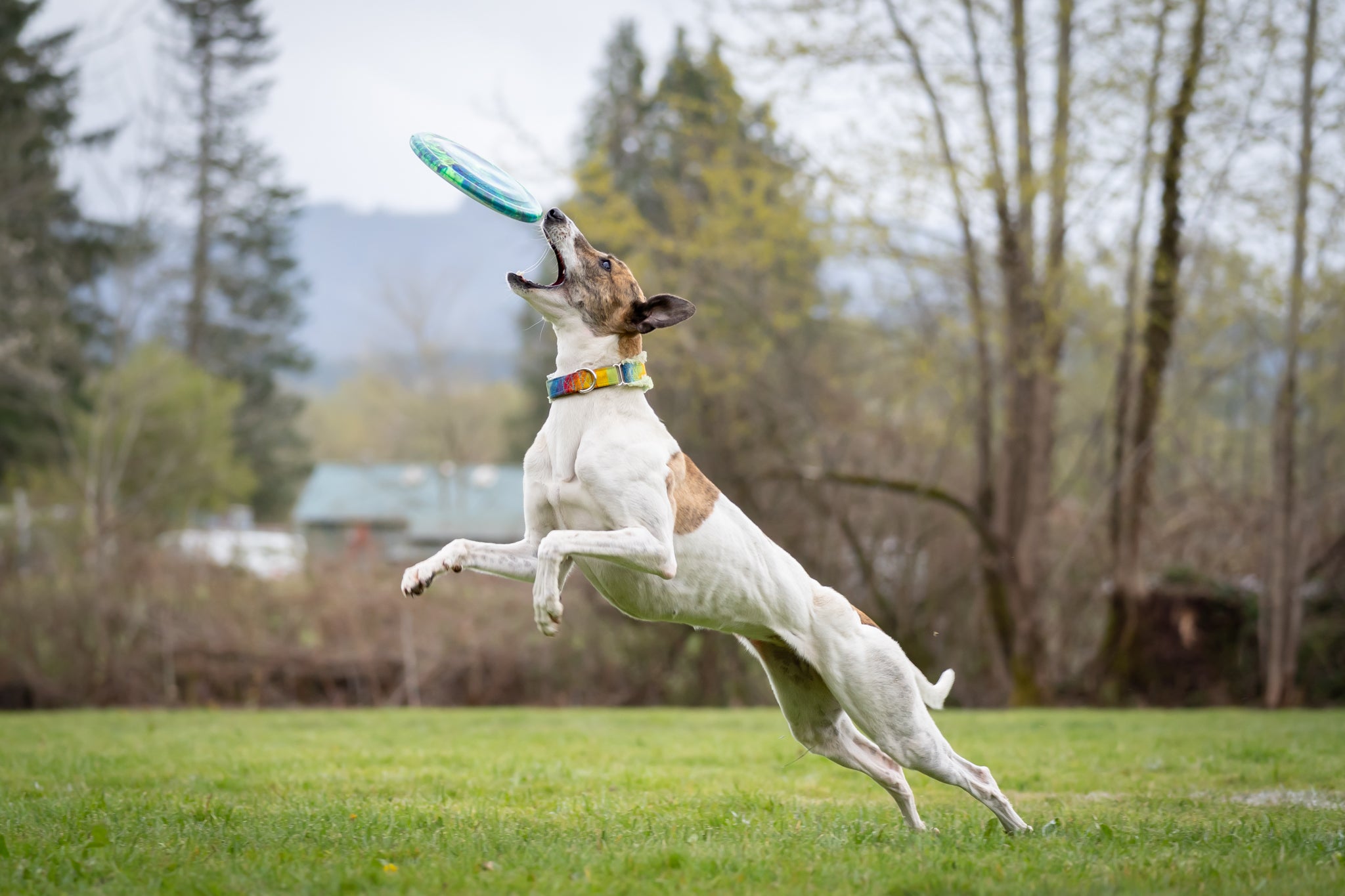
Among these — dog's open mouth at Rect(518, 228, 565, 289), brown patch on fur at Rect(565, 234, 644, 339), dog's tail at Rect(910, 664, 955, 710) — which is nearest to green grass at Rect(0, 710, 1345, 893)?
dog's tail at Rect(910, 664, 955, 710)

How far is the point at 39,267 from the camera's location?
2747cm

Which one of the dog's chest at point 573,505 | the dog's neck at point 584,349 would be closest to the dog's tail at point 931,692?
the dog's chest at point 573,505

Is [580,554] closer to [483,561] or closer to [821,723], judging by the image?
[483,561]

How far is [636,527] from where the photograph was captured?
4555 mm

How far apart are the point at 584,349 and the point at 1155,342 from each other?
1163 centimetres

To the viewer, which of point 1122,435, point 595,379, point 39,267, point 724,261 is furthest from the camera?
point 39,267

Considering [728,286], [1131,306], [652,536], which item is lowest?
[652,536]

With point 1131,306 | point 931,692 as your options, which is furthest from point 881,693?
point 1131,306

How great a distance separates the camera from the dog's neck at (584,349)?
4938 millimetres

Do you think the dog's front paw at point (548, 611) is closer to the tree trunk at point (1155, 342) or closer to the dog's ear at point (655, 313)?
the dog's ear at point (655, 313)

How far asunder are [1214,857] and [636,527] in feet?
7.86

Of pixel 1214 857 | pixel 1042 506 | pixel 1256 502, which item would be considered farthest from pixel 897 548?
pixel 1214 857

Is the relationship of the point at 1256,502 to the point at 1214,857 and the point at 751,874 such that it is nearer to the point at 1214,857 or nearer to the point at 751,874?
the point at 1214,857

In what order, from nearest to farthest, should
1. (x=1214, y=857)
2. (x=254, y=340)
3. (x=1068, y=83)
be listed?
(x=1214, y=857) → (x=1068, y=83) → (x=254, y=340)
